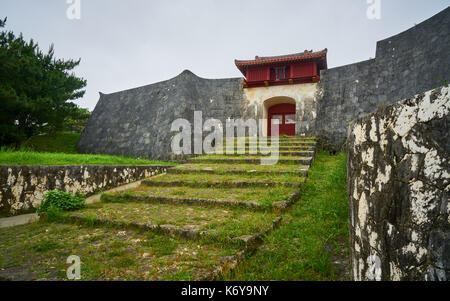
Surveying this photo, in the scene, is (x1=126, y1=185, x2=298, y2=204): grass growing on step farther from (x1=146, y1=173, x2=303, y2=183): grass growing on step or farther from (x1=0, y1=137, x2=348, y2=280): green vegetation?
(x1=146, y1=173, x2=303, y2=183): grass growing on step

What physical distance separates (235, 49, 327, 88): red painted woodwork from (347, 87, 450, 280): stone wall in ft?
37.4

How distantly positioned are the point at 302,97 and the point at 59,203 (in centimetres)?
1121

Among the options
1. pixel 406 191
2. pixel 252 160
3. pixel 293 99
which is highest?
pixel 293 99

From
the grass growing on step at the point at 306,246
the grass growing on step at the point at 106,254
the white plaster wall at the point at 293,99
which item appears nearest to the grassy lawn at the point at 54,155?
the grass growing on step at the point at 106,254

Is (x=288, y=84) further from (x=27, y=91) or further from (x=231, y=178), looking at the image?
(x=27, y=91)

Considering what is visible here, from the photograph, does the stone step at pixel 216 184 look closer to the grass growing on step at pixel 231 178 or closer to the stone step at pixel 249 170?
the grass growing on step at pixel 231 178

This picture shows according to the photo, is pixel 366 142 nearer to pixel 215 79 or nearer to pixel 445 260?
pixel 445 260

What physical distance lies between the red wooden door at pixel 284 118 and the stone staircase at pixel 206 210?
757 centimetres

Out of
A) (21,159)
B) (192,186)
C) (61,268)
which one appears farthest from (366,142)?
(21,159)

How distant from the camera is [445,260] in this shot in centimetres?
94

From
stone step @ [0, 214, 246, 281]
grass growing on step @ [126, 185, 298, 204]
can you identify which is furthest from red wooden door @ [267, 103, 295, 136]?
stone step @ [0, 214, 246, 281]

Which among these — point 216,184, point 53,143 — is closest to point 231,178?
point 216,184

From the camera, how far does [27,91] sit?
889cm

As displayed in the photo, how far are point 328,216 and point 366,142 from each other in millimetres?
2170
